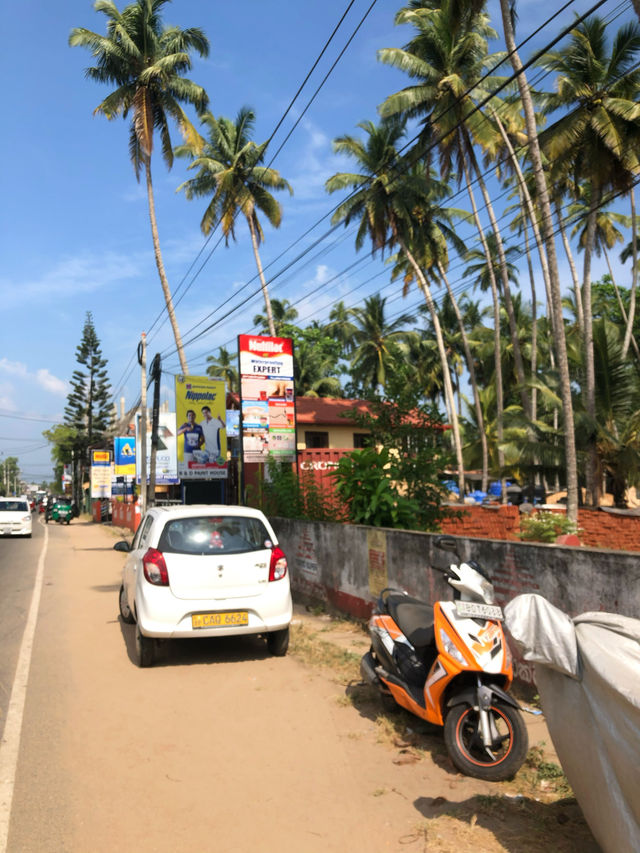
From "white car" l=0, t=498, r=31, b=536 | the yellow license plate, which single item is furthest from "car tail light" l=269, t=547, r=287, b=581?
"white car" l=0, t=498, r=31, b=536

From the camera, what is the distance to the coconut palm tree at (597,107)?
18938 millimetres

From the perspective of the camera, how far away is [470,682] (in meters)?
4.49

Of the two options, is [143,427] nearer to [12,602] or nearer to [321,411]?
[321,411]

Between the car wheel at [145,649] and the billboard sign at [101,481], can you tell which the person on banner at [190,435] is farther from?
the billboard sign at [101,481]

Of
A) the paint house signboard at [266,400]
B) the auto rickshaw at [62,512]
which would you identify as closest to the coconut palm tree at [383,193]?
the paint house signboard at [266,400]

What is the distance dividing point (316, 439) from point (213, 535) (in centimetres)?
2355

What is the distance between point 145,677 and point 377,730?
102 inches

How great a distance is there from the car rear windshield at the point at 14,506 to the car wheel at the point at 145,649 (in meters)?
25.0

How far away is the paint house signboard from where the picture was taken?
49.4ft

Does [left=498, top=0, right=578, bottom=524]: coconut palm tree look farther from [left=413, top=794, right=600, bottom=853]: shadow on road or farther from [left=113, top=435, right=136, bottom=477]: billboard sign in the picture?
[left=113, top=435, right=136, bottom=477]: billboard sign

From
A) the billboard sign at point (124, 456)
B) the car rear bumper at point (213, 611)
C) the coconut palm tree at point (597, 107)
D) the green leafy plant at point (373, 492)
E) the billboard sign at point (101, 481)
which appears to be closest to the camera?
the car rear bumper at point (213, 611)

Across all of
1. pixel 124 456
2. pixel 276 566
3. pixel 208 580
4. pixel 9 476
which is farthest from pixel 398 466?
pixel 9 476

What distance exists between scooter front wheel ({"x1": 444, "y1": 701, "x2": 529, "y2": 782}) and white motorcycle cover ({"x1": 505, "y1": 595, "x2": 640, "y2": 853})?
1197 mm

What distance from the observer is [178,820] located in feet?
12.5
